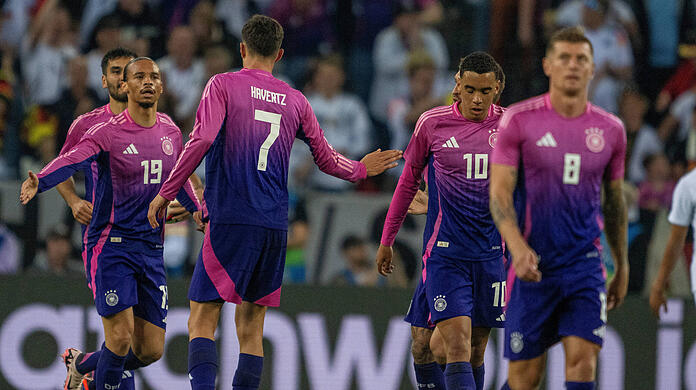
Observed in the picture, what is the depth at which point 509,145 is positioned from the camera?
5.88 m

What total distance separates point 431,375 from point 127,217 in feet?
8.59

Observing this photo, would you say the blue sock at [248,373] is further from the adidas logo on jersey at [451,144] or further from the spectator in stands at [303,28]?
the spectator in stands at [303,28]

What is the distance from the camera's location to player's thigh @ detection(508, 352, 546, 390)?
612 centimetres

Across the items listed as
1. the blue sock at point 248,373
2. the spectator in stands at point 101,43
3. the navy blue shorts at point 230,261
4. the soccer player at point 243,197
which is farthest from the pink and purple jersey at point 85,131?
the spectator in stands at point 101,43

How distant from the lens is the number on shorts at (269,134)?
6820mm

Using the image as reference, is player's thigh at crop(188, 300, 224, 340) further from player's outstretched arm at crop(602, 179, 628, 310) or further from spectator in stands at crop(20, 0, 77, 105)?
spectator in stands at crop(20, 0, 77, 105)

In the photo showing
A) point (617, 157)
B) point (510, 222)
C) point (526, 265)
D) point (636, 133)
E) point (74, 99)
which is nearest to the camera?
point (526, 265)

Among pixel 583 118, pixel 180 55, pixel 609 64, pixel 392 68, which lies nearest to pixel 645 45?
pixel 609 64

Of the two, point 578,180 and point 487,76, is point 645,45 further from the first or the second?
point 578,180

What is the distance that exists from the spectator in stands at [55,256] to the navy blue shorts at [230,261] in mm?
4662

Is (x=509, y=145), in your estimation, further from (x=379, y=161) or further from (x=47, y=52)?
(x=47, y=52)

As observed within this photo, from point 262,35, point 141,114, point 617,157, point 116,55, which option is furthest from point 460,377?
point 116,55

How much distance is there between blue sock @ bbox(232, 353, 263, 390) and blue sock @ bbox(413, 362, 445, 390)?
1.57 meters

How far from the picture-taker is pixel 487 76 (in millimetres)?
7328
